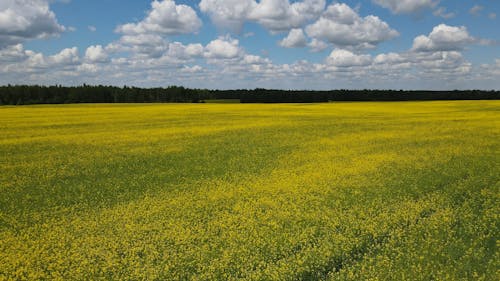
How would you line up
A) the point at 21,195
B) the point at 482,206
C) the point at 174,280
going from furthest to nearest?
the point at 21,195
the point at 482,206
the point at 174,280

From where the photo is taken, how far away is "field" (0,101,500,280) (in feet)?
27.9

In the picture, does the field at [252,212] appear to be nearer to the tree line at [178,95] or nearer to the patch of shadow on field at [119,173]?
the patch of shadow on field at [119,173]

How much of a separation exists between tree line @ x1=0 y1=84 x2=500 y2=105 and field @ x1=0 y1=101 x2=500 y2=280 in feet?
228

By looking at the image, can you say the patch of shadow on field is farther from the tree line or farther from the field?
the tree line

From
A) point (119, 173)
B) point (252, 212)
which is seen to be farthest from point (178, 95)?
point (252, 212)

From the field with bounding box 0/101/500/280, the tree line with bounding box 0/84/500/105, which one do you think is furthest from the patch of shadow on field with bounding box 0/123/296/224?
the tree line with bounding box 0/84/500/105

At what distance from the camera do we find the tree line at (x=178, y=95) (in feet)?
284

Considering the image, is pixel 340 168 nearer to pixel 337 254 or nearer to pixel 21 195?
pixel 337 254

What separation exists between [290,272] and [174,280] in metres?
2.19

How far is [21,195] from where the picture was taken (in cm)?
1447

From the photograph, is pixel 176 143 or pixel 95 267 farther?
pixel 176 143

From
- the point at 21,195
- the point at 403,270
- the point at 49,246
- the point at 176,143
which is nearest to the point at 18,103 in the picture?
the point at 176,143

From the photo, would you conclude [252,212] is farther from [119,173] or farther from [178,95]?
[178,95]

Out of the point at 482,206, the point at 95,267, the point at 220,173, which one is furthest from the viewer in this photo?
the point at 220,173
